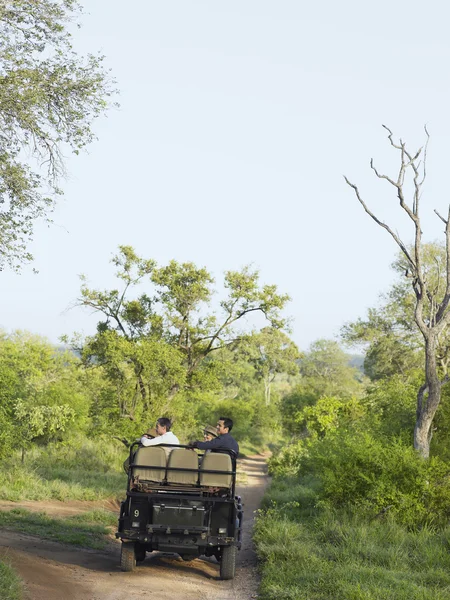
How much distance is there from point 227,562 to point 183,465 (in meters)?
1.48

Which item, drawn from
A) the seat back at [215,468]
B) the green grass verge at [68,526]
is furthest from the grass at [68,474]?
the seat back at [215,468]

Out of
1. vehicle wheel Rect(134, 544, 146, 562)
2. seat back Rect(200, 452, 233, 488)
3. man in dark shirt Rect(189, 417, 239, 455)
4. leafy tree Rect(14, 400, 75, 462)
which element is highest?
leafy tree Rect(14, 400, 75, 462)

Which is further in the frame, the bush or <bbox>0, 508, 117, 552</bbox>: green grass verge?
the bush

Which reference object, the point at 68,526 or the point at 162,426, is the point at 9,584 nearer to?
the point at 162,426

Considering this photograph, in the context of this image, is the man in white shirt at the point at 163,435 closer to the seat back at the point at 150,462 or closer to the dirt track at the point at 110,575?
the seat back at the point at 150,462

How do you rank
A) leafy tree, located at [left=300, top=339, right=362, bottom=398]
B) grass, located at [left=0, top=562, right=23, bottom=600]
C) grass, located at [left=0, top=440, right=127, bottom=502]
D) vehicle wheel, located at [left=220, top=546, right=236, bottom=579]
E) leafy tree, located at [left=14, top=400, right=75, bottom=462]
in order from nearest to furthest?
grass, located at [left=0, top=562, right=23, bottom=600] → vehicle wheel, located at [left=220, top=546, right=236, bottom=579] → grass, located at [left=0, top=440, right=127, bottom=502] → leafy tree, located at [left=14, top=400, right=75, bottom=462] → leafy tree, located at [left=300, top=339, right=362, bottom=398]

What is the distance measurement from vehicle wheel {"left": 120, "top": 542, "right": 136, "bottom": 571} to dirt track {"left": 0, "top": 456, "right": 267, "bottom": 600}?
4.4 inches

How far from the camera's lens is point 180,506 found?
9.56m

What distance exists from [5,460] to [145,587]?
11331 millimetres

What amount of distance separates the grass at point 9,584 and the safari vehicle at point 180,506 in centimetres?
174

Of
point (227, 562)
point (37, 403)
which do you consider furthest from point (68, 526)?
point (37, 403)

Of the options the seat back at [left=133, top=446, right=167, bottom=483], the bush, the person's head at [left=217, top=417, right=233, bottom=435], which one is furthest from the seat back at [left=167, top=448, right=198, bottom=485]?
the bush

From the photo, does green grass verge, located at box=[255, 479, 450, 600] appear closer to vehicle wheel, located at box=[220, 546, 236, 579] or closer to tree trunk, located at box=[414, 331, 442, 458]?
vehicle wheel, located at box=[220, 546, 236, 579]

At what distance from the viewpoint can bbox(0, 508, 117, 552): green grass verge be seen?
1192 centimetres
